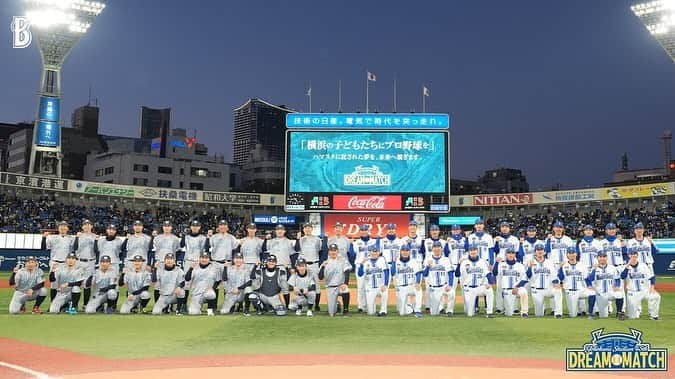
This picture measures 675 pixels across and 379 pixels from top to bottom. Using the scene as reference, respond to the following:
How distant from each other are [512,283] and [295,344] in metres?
6.20

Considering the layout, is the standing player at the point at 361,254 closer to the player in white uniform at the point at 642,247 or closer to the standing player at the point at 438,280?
the standing player at the point at 438,280

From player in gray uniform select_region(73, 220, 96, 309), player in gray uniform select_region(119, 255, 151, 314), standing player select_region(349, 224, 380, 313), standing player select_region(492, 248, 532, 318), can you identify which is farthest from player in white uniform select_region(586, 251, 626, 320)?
player in gray uniform select_region(73, 220, 96, 309)

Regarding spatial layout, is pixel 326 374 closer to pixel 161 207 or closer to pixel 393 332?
pixel 393 332

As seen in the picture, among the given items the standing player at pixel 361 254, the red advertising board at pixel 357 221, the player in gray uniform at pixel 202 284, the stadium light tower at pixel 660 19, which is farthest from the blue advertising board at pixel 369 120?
the player in gray uniform at pixel 202 284

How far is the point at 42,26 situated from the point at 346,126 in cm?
2499

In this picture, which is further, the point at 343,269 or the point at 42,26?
the point at 42,26

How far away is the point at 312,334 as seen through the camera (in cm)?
1054

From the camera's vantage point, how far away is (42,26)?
40875 millimetres

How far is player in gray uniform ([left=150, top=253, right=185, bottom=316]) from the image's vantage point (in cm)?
1342

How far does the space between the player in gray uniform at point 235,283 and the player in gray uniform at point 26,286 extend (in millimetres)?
4344

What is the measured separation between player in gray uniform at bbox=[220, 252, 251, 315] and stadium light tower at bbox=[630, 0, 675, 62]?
99.7 ft

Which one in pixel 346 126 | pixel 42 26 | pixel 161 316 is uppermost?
pixel 42 26

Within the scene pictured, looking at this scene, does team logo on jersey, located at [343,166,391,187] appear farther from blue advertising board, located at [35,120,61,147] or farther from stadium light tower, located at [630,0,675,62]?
blue advertising board, located at [35,120,61,147]

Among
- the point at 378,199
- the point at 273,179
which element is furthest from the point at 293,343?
the point at 273,179
